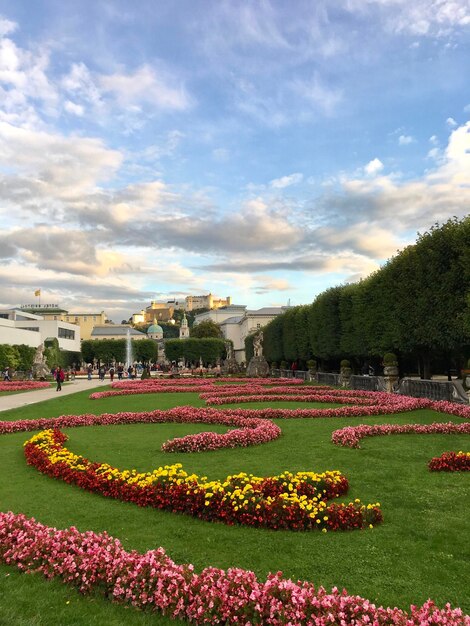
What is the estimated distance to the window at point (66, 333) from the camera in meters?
91.8

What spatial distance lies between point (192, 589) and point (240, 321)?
133087 mm

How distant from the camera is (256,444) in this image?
11.6 m

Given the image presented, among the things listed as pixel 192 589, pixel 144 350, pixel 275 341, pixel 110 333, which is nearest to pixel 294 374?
pixel 275 341

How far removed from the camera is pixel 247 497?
657 centimetres

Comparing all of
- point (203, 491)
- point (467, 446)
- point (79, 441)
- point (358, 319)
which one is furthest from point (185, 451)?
point (358, 319)

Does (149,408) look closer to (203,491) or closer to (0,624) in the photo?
(203,491)

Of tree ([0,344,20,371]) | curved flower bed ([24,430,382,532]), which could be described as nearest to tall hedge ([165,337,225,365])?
tree ([0,344,20,371])

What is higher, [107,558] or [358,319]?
[358,319]

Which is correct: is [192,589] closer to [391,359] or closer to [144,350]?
[391,359]

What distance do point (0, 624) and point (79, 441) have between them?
8860 mm

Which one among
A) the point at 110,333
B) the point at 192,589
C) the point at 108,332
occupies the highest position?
the point at 108,332

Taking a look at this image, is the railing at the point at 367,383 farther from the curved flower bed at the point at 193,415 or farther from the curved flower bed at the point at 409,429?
the curved flower bed at the point at 409,429

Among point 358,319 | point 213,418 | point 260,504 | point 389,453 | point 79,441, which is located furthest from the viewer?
point 358,319

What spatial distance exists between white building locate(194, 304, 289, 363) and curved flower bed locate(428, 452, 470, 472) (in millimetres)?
86542
